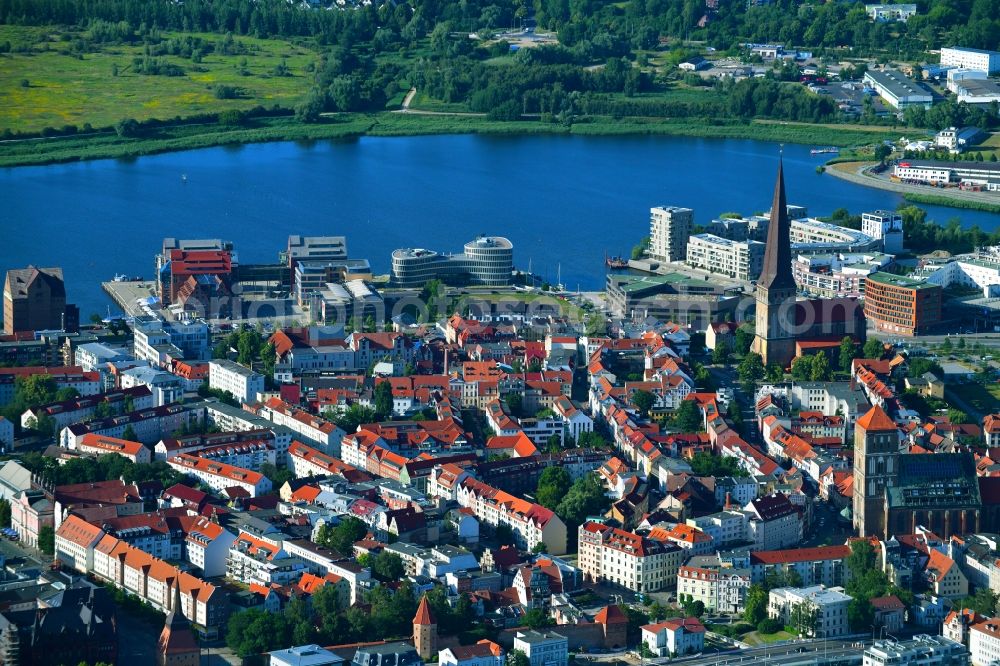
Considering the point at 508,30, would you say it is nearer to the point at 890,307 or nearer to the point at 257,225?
the point at 257,225

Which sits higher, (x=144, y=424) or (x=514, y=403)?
(x=514, y=403)

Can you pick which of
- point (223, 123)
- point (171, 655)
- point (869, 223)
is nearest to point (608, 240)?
point (869, 223)

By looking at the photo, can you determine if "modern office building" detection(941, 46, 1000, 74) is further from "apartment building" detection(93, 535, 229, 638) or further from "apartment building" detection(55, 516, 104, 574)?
"apartment building" detection(93, 535, 229, 638)

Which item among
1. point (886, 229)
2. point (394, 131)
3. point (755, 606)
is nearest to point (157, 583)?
point (755, 606)

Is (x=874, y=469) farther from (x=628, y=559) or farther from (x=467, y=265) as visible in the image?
(x=467, y=265)

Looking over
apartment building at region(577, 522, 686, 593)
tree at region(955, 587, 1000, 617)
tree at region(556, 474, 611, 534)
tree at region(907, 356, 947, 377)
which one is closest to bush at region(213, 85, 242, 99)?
tree at region(907, 356, 947, 377)

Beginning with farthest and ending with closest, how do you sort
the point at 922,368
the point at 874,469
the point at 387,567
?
the point at 922,368, the point at 874,469, the point at 387,567

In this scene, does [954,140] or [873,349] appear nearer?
[873,349]
